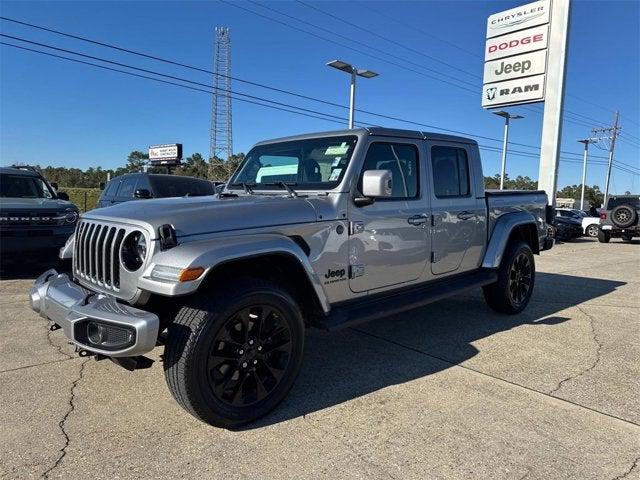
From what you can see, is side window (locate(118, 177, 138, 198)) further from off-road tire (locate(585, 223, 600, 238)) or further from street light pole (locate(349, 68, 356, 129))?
off-road tire (locate(585, 223, 600, 238))

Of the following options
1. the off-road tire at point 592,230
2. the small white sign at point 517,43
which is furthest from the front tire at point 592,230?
the small white sign at point 517,43

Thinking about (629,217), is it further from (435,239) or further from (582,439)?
(582,439)

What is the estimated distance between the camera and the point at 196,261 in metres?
2.66

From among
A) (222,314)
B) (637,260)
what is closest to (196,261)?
(222,314)

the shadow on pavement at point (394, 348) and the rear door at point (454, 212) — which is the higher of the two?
the rear door at point (454, 212)

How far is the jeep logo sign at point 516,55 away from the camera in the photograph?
1544 cm

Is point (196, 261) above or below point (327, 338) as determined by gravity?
above

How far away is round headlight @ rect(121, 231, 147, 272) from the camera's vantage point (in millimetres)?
2889

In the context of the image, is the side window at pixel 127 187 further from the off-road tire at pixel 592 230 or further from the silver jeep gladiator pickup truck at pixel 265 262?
the off-road tire at pixel 592 230

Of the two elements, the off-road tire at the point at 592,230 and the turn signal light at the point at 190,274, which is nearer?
the turn signal light at the point at 190,274

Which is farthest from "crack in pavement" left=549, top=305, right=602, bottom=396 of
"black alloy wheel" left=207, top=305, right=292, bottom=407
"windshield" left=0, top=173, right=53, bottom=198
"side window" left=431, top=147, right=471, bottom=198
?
"windshield" left=0, top=173, right=53, bottom=198

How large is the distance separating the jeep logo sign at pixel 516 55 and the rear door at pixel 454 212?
12.5 metres

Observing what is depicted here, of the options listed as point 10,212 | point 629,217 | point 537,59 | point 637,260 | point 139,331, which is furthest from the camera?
point 629,217

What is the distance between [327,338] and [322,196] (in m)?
1.67
